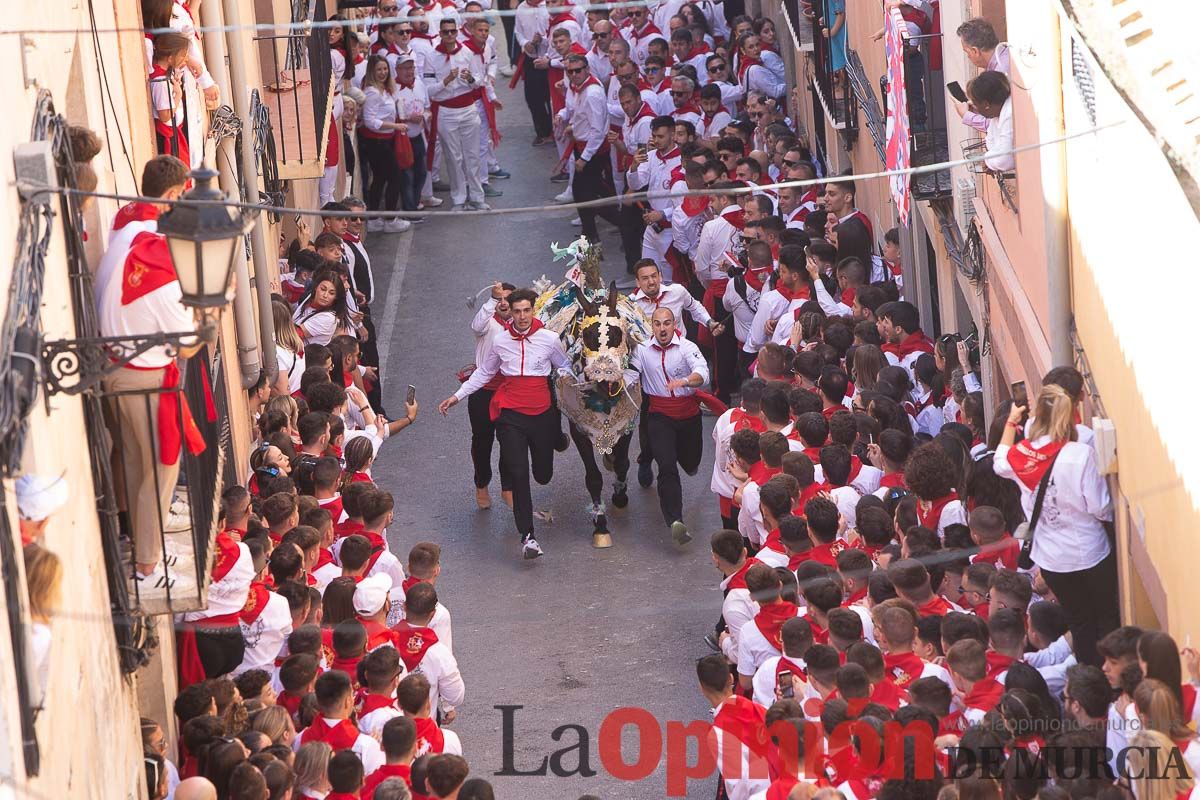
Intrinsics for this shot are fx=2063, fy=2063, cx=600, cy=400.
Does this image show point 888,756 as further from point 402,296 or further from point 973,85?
point 402,296

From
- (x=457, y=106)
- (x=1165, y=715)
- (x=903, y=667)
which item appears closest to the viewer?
(x=1165, y=715)

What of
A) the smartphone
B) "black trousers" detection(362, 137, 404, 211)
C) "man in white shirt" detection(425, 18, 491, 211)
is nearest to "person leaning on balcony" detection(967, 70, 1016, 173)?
the smartphone

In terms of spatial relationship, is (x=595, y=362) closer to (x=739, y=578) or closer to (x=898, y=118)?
(x=898, y=118)

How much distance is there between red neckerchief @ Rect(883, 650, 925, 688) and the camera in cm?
930

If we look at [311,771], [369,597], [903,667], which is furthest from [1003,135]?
[311,771]

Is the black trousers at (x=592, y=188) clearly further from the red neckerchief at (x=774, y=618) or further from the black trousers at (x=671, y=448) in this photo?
the red neckerchief at (x=774, y=618)

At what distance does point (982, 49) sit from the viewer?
12016 millimetres

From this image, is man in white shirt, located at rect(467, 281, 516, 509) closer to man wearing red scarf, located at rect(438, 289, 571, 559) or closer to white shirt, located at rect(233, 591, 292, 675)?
A: man wearing red scarf, located at rect(438, 289, 571, 559)

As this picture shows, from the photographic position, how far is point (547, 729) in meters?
11.8

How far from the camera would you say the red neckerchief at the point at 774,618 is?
1045 cm

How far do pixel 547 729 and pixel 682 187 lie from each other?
793 centimetres

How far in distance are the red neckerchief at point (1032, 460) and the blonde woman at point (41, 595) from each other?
490 cm

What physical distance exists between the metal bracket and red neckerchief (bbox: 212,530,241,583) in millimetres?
2672

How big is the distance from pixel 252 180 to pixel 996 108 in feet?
16.3
